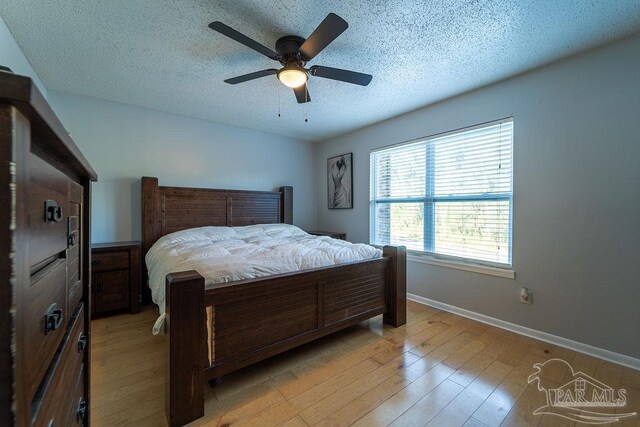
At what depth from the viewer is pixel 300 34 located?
6.23ft

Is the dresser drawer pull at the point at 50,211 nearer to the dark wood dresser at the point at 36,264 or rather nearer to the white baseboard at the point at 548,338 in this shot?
the dark wood dresser at the point at 36,264

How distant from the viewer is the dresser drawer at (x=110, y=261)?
2.62 m

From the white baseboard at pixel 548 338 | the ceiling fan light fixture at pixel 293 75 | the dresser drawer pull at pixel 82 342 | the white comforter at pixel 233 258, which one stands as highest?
the ceiling fan light fixture at pixel 293 75

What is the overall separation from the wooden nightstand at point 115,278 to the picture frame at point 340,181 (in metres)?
2.82

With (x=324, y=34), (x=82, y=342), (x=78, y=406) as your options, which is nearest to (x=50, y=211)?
(x=82, y=342)

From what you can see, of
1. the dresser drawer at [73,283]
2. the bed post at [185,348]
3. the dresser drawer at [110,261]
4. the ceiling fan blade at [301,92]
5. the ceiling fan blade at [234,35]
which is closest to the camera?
the dresser drawer at [73,283]

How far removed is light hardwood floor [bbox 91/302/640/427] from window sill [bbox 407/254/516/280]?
0.55 metres

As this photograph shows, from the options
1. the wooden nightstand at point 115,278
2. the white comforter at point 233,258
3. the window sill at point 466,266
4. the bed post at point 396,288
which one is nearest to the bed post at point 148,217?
the wooden nightstand at point 115,278

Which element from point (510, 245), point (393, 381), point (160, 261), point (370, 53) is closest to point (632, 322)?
point (510, 245)

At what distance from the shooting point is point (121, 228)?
3146mm

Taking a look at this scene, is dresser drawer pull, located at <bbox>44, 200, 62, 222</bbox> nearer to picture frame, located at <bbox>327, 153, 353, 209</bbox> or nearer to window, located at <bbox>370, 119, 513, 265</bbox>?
window, located at <bbox>370, 119, 513, 265</bbox>

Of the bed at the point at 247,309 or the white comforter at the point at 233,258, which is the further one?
the white comforter at the point at 233,258

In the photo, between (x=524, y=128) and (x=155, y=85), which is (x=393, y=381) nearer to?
(x=524, y=128)

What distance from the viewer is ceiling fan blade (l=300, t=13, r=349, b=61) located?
4.74 feet
